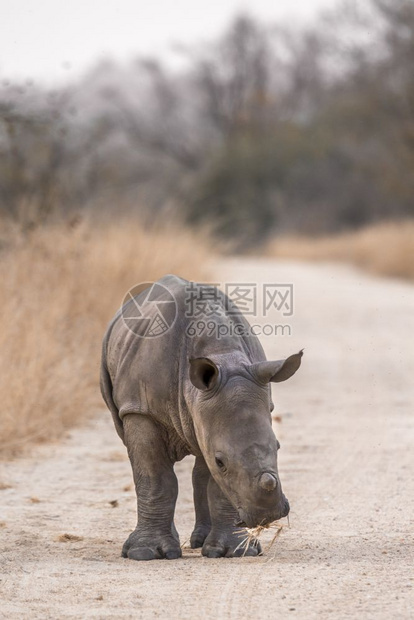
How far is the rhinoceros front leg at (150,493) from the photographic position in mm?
4973

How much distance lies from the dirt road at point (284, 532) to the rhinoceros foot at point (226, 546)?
0.07m

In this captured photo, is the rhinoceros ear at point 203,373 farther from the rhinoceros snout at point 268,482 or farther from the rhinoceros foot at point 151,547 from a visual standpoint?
the rhinoceros foot at point 151,547

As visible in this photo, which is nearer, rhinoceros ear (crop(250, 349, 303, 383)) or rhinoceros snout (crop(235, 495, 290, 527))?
rhinoceros snout (crop(235, 495, 290, 527))

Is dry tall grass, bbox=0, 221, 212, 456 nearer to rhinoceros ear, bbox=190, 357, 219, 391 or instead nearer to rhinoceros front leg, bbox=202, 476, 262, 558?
rhinoceros front leg, bbox=202, 476, 262, 558

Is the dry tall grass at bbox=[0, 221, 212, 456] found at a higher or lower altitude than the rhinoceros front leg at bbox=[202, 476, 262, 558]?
lower

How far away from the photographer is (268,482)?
4.16 metres

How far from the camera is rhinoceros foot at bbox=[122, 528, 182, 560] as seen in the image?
496 cm

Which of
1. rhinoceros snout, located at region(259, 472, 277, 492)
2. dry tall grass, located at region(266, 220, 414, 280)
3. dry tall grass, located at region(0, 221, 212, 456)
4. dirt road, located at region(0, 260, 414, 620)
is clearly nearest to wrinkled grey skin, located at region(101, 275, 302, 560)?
rhinoceros snout, located at region(259, 472, 277, 492)

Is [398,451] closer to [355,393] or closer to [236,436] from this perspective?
[355,393]

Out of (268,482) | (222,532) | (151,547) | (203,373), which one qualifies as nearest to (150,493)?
(151,547)

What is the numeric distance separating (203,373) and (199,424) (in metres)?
0.24

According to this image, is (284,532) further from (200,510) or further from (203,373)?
(203,373)

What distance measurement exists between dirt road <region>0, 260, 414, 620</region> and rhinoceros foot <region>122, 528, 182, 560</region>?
0.08 m

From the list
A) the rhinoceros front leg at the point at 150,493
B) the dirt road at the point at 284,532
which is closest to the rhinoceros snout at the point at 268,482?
the dirt road at the point at 284,532
